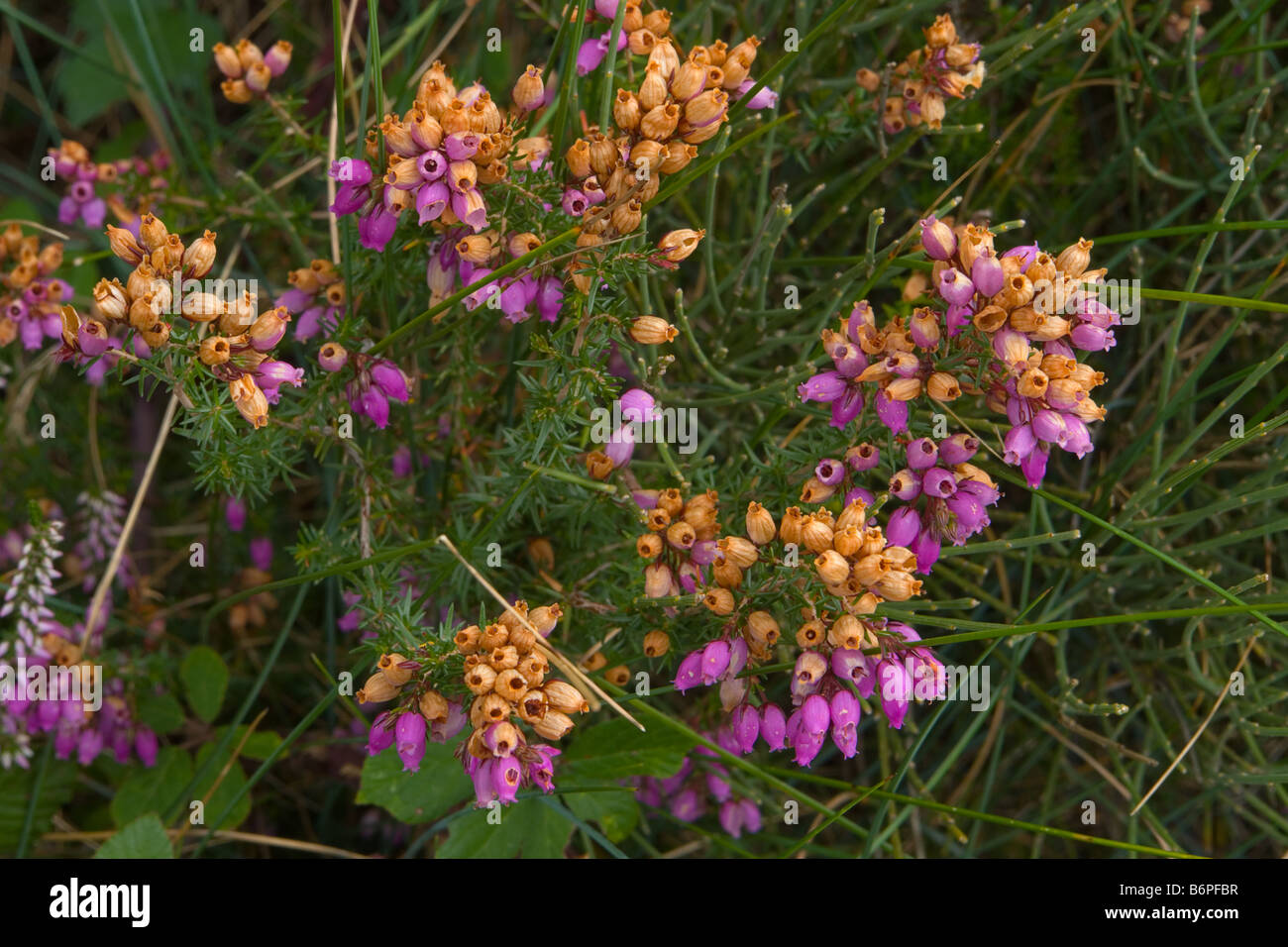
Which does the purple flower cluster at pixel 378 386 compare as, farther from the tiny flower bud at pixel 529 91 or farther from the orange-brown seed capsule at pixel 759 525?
the orange-brown seed capsule at pixel 759 525

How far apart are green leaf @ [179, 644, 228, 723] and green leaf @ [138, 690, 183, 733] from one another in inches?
2.1

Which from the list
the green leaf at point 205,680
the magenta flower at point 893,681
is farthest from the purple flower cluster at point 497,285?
the green leaf at point 205,680

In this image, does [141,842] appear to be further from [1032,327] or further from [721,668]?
[1032,327]

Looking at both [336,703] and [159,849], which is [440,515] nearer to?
[336,703]

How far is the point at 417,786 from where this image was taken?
2.72 meters

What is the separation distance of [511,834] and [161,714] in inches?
46.7

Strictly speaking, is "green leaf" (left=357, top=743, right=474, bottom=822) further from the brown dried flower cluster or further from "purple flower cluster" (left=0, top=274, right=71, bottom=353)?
the brown dried flower cluster

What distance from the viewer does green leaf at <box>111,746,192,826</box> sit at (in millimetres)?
3104

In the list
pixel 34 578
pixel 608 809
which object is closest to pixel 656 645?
pixel 608 809

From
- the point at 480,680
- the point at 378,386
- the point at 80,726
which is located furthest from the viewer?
the point at 80,726

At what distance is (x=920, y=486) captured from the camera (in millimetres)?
2180

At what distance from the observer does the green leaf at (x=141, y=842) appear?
281cm


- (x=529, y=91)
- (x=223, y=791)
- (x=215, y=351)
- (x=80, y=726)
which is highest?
(x=529, y=91)

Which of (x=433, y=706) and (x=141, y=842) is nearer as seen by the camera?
(x=433, y=706)
